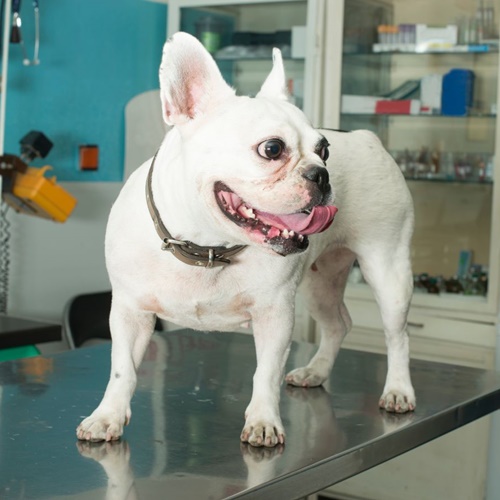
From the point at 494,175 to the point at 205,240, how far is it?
7.51ft

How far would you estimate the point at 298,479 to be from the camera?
1406 mm

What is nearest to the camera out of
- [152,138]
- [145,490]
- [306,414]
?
[145,490]

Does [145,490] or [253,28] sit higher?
[253,28]

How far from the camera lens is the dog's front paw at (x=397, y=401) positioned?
181 cm

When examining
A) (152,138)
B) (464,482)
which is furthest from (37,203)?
(464,482)

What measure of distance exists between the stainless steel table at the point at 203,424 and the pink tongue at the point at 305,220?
0.35 m

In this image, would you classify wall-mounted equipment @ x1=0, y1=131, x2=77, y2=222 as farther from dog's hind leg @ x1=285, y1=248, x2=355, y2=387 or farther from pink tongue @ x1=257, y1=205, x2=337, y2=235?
pink tongue @ x1=257, y1=205, x2=337, y2=235

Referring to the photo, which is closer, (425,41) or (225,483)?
(225,483)

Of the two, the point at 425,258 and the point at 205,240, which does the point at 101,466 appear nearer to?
the point at 205,240

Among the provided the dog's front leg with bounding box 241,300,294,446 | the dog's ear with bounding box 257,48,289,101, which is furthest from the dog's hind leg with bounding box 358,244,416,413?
the dog's ear with bounding box 257,48,289,101

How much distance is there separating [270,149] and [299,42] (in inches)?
108

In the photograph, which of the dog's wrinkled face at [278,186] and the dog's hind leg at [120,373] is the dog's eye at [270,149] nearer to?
the dog's wrinkled face at [278,186]

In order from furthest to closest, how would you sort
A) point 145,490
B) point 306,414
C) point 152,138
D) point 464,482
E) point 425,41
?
1. point 152,138
2. point 425,41
3. point 464,482
4. point 306,414
5. point 145,490

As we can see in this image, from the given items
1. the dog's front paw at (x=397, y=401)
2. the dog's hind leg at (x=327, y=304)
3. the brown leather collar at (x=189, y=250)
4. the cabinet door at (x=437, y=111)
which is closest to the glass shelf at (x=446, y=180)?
the cabinet door at (x=437, y=111)
